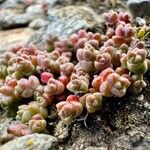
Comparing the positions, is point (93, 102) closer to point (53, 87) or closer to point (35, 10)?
point (53, 87)

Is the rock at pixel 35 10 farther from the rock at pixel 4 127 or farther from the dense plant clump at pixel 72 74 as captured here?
the rock at pixel 4 127

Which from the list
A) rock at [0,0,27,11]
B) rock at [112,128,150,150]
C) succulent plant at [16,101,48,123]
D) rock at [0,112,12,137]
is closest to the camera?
rock at [112,128,150,150]

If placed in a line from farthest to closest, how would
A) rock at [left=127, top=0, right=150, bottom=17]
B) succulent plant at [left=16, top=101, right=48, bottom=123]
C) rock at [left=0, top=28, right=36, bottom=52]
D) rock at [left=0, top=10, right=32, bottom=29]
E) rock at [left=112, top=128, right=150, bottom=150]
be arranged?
rock at [left=0, top=10, right=32, bottom=29] → rock at [left=0, top=28, right=36, bottom=52] → rock at [left=127, top=0, right=150, bottom=17] → succulent plant at [left=16, top=101, right=48, bottom=123] → rock at [left=112, top=128, right=150, bottom=150]

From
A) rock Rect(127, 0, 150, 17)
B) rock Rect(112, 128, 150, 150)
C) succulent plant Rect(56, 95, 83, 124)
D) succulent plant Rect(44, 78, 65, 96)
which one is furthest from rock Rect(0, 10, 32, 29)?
rock Rect(112, 128, 150, 150)

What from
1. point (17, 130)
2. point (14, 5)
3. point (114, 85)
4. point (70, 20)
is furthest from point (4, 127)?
Answer: point (14, 5)

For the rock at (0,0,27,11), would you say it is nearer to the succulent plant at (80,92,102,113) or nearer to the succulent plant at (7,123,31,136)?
the succulent plant at (7,123,31,136)

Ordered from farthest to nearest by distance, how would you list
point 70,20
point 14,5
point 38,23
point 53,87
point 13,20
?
point 14,5 < point 13,20 < point 38,23 < point 70,20 < point 53,87

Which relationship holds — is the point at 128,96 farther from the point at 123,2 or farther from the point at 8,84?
the point at 123,2
